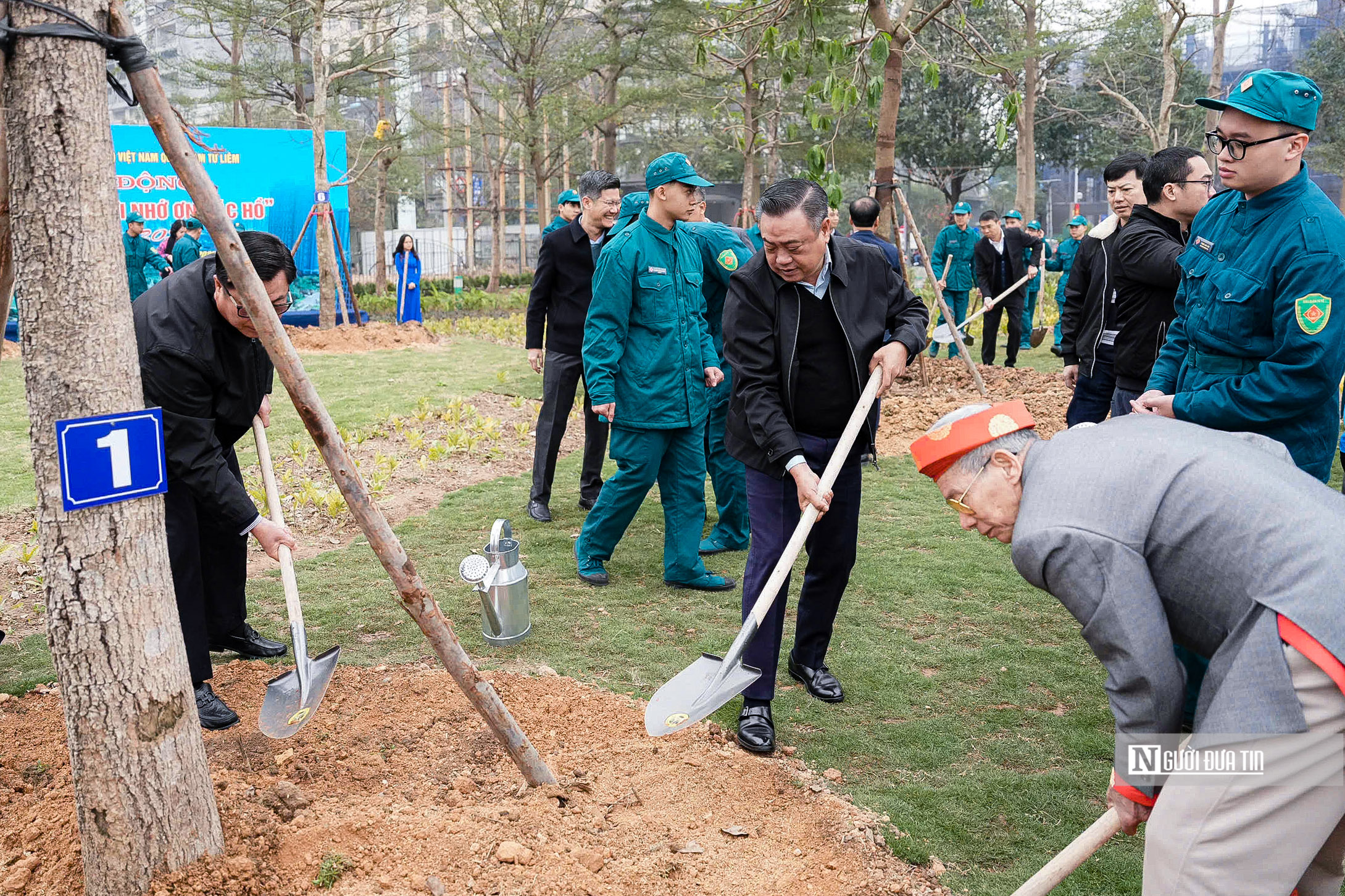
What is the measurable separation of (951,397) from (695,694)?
709cm

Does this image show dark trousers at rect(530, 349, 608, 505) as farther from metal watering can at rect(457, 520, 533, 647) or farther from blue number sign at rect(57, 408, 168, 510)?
blue number sign at rect(57, 408, 168, 510)

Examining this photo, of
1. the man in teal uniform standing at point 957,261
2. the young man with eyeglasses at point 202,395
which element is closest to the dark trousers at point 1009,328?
the man in teal uniform standing at point 957,261

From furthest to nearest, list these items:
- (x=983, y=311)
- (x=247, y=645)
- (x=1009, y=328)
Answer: (x=1009, y=328) → (x=983, y=311) → (x=247, y=645)

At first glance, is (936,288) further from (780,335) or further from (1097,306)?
(780,335)

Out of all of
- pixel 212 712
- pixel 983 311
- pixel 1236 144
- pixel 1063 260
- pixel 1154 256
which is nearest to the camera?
pixel 1236 144

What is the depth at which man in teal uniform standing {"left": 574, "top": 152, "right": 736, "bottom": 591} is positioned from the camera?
15.5ft

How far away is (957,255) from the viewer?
1200cm

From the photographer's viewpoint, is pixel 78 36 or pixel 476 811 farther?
pixel 476 811

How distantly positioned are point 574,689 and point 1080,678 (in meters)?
1.95

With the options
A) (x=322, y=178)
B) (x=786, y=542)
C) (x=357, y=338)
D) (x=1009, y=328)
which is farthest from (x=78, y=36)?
(x=322, y=178)

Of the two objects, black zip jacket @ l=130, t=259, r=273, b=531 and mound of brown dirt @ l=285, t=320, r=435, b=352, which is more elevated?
black zip jacket @ l=130, t=259, r=273, b=531

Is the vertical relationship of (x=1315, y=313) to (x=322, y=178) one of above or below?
below

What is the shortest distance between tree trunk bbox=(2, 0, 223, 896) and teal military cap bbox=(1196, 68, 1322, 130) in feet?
9.44

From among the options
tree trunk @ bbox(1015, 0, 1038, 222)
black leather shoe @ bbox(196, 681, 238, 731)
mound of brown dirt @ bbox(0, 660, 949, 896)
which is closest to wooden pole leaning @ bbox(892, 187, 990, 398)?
mound of brown dirt @ bbox(0, 660, 949, 896)
